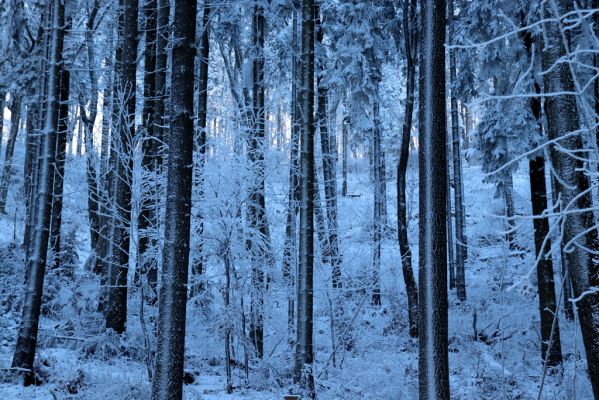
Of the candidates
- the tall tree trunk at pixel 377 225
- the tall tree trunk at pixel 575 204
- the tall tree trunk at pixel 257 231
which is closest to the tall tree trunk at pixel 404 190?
the tall tree trunk at pixel 377 225

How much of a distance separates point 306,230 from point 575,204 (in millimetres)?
4838

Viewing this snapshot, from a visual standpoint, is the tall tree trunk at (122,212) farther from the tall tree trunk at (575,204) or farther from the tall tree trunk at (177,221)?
the tall tree trunk at (575,204)

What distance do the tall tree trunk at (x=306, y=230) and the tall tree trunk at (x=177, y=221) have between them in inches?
132

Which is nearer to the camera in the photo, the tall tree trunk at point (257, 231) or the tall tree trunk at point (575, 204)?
the tall tree trunk at point (575, 204)

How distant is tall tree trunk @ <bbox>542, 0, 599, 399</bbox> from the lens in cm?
409

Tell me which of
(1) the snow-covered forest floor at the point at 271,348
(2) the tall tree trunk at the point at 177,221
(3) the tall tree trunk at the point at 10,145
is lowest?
(1) the snow-covered forest floor at the point at 271,348

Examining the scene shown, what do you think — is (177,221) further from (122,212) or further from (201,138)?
(201,138)

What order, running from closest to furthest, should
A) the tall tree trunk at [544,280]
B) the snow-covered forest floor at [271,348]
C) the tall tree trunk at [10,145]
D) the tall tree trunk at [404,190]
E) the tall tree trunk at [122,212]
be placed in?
1. the snow-covered forest floor at [271,348]
2. the tall tree trunk at [122,212]
3. the tall tree trunk at [544,280]
4. the tall tree trunk at [404,190]
5. the tall tree trunk at [10,145]

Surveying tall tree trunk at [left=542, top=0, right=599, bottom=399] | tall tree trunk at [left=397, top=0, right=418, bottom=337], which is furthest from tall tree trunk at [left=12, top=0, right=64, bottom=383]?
tall tree trunk at [left=397, top=0, right=418, bottom=337]

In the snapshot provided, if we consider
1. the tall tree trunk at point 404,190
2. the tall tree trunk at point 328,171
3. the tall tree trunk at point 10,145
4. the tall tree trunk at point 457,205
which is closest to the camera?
the tall tree trunk at point 328,171

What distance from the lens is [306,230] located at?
27.2ft

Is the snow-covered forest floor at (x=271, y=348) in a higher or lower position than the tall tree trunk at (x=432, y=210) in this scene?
lower

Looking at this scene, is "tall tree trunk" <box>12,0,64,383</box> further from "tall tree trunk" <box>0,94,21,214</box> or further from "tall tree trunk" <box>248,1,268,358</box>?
"tall tree trunk" <box>0,94,21,214</box>

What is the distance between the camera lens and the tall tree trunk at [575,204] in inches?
161
